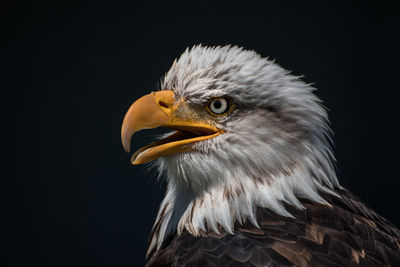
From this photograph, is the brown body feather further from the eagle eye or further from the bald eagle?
the eagle eye

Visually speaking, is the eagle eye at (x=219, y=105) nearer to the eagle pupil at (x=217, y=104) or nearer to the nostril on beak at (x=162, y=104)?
the eagle pupil at (x=217, y=104)

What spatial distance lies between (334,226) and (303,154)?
0.23m

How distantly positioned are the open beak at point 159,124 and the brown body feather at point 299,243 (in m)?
0.27

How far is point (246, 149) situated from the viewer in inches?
53.5

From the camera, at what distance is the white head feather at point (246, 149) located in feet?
4.48

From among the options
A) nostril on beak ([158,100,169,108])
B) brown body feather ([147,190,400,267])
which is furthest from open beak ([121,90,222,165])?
brown body feather ([147,190,400,267])

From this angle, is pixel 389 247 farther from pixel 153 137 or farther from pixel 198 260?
pixel 153 137

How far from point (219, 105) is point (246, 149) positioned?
16 cm

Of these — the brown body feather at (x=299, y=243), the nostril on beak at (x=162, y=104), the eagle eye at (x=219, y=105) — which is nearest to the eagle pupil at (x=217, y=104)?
the eagle eye at (x=219, y=105)

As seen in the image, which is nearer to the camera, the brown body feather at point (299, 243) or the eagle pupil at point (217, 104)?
the brown body feather at point (299, 243)

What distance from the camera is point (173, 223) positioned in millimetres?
1495

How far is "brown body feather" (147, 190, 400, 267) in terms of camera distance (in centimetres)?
123

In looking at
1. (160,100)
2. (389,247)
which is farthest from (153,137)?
(389,247)

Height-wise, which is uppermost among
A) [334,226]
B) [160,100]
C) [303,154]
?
[160,100]
